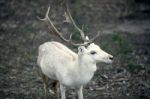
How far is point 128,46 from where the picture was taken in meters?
11.6

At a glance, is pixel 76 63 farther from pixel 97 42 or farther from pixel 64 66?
pixel 97 42

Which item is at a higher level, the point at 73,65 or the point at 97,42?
the point at 97,42

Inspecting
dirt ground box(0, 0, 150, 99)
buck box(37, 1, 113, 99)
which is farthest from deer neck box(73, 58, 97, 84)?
dirt ground box(0, 0, 150, 99)

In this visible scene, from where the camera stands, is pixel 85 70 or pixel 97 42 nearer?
pixel 85 70

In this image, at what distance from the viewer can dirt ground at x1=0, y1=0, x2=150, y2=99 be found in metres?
9.04

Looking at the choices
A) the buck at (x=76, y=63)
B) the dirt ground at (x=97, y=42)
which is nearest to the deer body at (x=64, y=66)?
the buck at (x=76, y=63)

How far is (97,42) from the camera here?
1206cm

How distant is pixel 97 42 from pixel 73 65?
4754 mm

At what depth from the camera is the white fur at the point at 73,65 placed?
718cm

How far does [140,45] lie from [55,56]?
484cm

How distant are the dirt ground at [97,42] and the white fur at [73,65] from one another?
3.69 ft

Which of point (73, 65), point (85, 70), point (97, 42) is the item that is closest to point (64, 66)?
point (73, 65)

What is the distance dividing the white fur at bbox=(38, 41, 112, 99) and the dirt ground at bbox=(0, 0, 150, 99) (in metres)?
1.12

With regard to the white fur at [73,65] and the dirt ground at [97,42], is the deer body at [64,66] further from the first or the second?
the dirt ground at [97,42]
